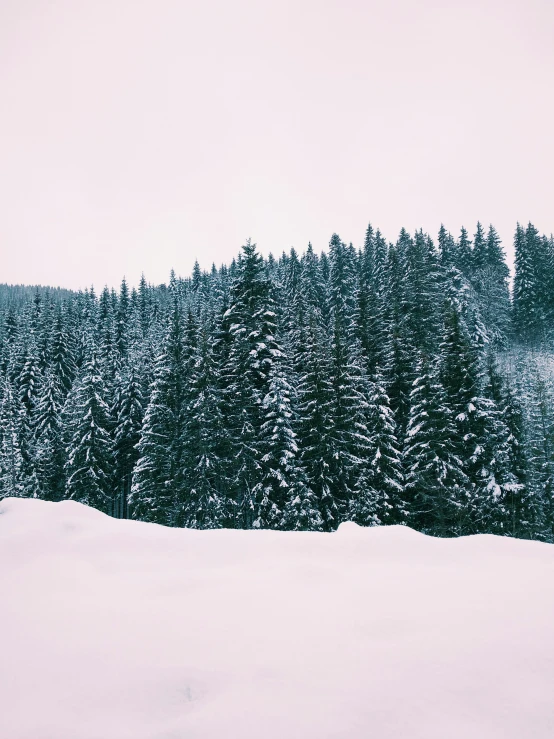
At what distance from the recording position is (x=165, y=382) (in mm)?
32281

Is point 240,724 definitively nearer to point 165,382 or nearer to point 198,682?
point 198,682

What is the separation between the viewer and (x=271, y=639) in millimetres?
3887

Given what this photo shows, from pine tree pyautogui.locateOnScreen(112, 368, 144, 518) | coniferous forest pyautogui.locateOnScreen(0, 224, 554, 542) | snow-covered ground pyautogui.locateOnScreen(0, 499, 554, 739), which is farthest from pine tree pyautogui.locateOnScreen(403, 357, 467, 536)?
pine tree pyautogui.locateOnScreen(112, 368, 144, 518)

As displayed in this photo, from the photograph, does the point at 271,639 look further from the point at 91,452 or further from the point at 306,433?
the point at 91,452

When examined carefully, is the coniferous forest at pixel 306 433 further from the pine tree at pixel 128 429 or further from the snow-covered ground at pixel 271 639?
the snow-covered ground at pixel 271 639

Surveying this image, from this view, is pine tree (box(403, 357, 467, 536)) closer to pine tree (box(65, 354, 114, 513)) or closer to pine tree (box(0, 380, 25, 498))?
pine tree (box(65, 354, 114, 513))

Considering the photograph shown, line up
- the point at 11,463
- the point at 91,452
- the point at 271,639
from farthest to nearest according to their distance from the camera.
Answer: the point at 11,463, the point at 91,452, the point at 271,639

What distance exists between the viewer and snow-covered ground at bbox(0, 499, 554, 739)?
2906mm

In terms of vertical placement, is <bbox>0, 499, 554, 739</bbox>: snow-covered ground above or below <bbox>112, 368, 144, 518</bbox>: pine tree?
below

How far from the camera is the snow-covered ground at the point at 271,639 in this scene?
2.91 m

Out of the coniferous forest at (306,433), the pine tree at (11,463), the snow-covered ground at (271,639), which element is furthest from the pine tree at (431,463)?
the pine tree at (11,463)

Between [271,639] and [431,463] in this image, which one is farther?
[431,463]

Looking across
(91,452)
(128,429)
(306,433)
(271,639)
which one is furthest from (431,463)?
(91,452)

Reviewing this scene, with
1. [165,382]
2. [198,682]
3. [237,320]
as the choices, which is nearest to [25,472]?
[165,382]
